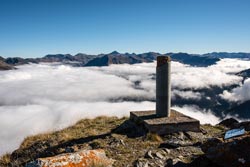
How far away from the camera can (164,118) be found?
724 inches

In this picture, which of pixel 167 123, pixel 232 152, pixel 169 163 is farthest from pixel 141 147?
pixel 232 152

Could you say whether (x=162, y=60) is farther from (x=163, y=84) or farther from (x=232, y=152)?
(x=232, y=152)

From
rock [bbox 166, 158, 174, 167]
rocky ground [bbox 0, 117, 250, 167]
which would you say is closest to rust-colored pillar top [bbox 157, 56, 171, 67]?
rocky ground [bbox 0, 117, 250, 167]

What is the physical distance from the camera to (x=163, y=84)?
1827 centimetres

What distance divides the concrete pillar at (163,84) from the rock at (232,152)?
9.96m

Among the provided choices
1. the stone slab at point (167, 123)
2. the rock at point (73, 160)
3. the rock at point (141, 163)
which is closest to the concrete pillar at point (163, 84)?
the stone slab at point (167, 123)

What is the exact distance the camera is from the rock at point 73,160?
784 cm

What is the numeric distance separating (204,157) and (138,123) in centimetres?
996

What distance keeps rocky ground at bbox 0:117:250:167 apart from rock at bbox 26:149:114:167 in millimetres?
970

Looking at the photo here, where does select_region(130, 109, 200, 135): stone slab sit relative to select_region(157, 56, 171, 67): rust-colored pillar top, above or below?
below

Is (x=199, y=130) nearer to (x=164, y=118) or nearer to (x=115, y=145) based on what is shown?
(x=164, y=118)

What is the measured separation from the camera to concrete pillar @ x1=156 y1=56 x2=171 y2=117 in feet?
59.4

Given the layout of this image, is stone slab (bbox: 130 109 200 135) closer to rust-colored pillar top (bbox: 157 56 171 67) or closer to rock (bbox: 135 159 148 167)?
rust-colored pillar top (bbox: 157 56 171 67)

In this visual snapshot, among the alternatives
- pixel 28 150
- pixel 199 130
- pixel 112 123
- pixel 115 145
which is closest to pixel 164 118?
pixel 199 130
